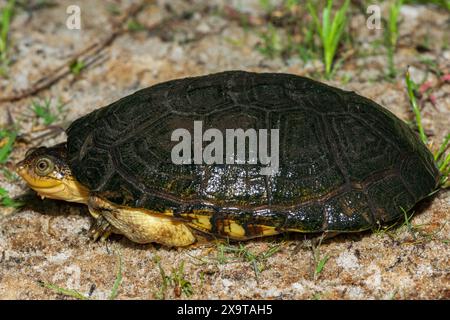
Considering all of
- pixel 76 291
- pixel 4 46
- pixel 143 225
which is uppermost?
pixel 4 46

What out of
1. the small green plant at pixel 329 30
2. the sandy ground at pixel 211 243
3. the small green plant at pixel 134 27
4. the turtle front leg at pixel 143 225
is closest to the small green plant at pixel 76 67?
the sandy ground at pixel 211 243

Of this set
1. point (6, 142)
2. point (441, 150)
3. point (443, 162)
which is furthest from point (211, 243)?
point (6, 142)

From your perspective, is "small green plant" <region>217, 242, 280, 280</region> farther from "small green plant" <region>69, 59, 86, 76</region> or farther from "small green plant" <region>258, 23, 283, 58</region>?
"small green plant" <region>69, 59, 86, 76</region>

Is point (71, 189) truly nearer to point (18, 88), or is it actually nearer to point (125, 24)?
point (18, 88)

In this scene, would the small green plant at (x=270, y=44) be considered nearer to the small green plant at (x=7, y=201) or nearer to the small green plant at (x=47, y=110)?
the small green plant at (x=47, y=110)

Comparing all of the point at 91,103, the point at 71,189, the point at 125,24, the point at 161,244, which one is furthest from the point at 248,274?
the point at 125,24

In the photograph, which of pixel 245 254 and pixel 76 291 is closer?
pixel 76 291

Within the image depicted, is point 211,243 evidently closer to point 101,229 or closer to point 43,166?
point 101,229

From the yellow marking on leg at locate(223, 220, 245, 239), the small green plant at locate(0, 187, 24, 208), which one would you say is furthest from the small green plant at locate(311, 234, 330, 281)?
the small green plant at locate(0, 187, 24, 208)
